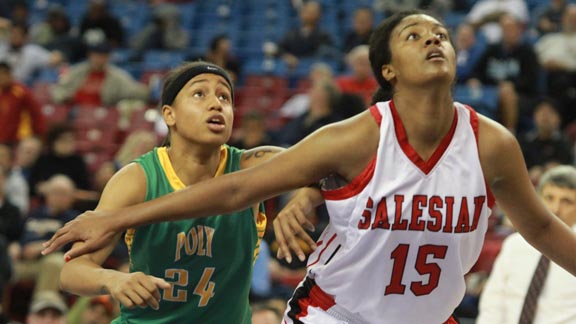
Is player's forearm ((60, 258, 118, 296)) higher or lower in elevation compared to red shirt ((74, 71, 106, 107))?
lower

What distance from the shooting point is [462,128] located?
3814mm

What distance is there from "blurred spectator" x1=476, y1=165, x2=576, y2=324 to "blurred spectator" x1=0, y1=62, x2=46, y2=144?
6.66 m

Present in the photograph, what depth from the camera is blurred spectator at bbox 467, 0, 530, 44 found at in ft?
38.3

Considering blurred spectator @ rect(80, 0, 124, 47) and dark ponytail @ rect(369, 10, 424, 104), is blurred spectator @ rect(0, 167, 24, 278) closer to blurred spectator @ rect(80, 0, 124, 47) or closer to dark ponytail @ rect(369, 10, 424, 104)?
blurred spectator @ rect(80, 0, 124, 47)

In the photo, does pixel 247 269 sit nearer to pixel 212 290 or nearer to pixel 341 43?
pixel 212 290

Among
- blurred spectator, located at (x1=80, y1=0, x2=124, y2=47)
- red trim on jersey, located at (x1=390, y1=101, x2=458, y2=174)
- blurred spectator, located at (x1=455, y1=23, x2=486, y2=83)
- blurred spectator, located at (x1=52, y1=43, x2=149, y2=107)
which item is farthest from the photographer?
blurred spectator, located at (x1=80, y1=0, x2=124, y2=47)

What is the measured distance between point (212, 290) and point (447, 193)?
1167 millimetres

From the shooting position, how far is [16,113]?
36.5ft

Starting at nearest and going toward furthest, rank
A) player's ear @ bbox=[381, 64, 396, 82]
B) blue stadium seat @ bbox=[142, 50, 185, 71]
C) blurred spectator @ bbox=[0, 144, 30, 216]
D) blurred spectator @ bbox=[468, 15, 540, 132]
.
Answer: player's ear @ bbox=[381, 64, 396, 82] → blurred spectator @ bbox=[0, 144, 30, 216] → blurred spectator @ bbox=[468, 15, 540, 132] → blue stadium seat @ bbox=[142, 50, 185, 71]

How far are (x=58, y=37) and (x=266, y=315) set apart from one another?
8.26 meters

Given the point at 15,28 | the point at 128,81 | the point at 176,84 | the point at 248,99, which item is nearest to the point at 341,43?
the point at 248,99

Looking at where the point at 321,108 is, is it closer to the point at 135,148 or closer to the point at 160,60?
the point at 135,148

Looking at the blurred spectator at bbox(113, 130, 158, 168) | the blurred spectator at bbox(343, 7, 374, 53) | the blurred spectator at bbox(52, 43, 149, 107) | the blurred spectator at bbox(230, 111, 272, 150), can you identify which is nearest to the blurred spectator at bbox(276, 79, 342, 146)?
the blurred spectator at bbox(230, 111, 272, 150)

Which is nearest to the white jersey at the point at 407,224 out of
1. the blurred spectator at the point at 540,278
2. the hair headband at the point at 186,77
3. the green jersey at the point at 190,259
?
the green jersey at the point at 190,259
